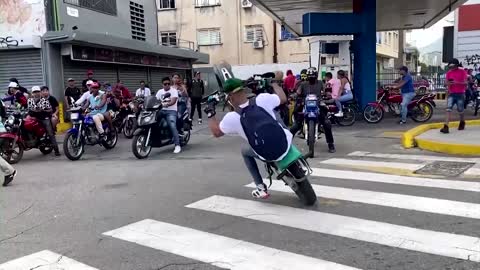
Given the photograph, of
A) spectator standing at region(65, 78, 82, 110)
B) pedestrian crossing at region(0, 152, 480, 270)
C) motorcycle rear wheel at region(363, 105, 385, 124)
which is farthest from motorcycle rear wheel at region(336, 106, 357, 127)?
spectator standing at region(65, 78, 82, 110)

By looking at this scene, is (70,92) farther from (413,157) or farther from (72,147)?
(413,157)

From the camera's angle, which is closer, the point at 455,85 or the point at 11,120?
→ the point at 11,120

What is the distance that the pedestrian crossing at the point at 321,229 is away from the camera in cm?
457

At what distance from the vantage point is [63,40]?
16734 mm

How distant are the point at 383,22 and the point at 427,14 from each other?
3058mm

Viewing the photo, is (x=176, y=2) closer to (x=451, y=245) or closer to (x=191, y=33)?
(x=191, y=33)

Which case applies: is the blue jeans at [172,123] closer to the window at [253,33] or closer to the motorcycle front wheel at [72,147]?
the motorcycle front wheel at [72,147]

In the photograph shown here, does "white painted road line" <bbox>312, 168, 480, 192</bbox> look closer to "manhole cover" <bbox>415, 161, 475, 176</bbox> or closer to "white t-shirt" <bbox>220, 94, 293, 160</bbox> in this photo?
"manhole cover" <bbox>415, 161, 475, 176</bbox>

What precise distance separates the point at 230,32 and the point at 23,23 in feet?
69.7

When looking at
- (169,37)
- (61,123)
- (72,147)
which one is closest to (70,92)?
(61,123)

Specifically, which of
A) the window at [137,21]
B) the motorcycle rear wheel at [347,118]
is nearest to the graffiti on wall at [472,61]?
the motorcycle rear wheel at [347,118]

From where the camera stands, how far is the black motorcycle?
436 inches

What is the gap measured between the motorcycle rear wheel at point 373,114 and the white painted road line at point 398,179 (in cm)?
779

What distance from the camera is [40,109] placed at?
11.6m
